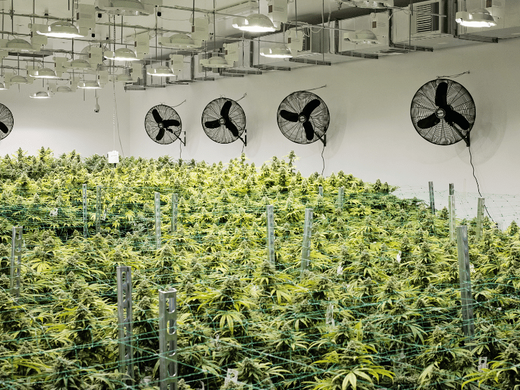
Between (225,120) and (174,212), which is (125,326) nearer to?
(174,212)

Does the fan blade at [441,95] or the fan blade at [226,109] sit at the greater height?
the fan blade at [226,109]

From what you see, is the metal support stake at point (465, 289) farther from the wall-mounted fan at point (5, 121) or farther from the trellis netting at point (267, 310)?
the wall-mounted fan at point (5, 121)

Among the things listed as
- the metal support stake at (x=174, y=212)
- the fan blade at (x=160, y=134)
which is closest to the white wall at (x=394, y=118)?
the fan blade at (x=160, y=134)

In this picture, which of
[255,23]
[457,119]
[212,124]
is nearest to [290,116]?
[212,124]

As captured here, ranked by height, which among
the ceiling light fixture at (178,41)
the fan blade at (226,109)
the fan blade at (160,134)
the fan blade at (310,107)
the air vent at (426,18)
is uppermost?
the air vent at (426,18)

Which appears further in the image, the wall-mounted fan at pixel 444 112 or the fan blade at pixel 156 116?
the fan blade at pixel 156 116

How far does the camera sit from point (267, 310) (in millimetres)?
2812

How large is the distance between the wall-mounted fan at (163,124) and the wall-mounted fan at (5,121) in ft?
12.5

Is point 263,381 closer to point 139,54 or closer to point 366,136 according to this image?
point 139,54

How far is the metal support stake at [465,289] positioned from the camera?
2.81 meters

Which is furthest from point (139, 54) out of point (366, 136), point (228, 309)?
point (228, 309)

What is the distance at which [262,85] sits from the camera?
11984 millimetres

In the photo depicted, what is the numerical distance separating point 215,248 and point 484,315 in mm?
1796

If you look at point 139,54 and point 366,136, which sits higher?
point 139,54
